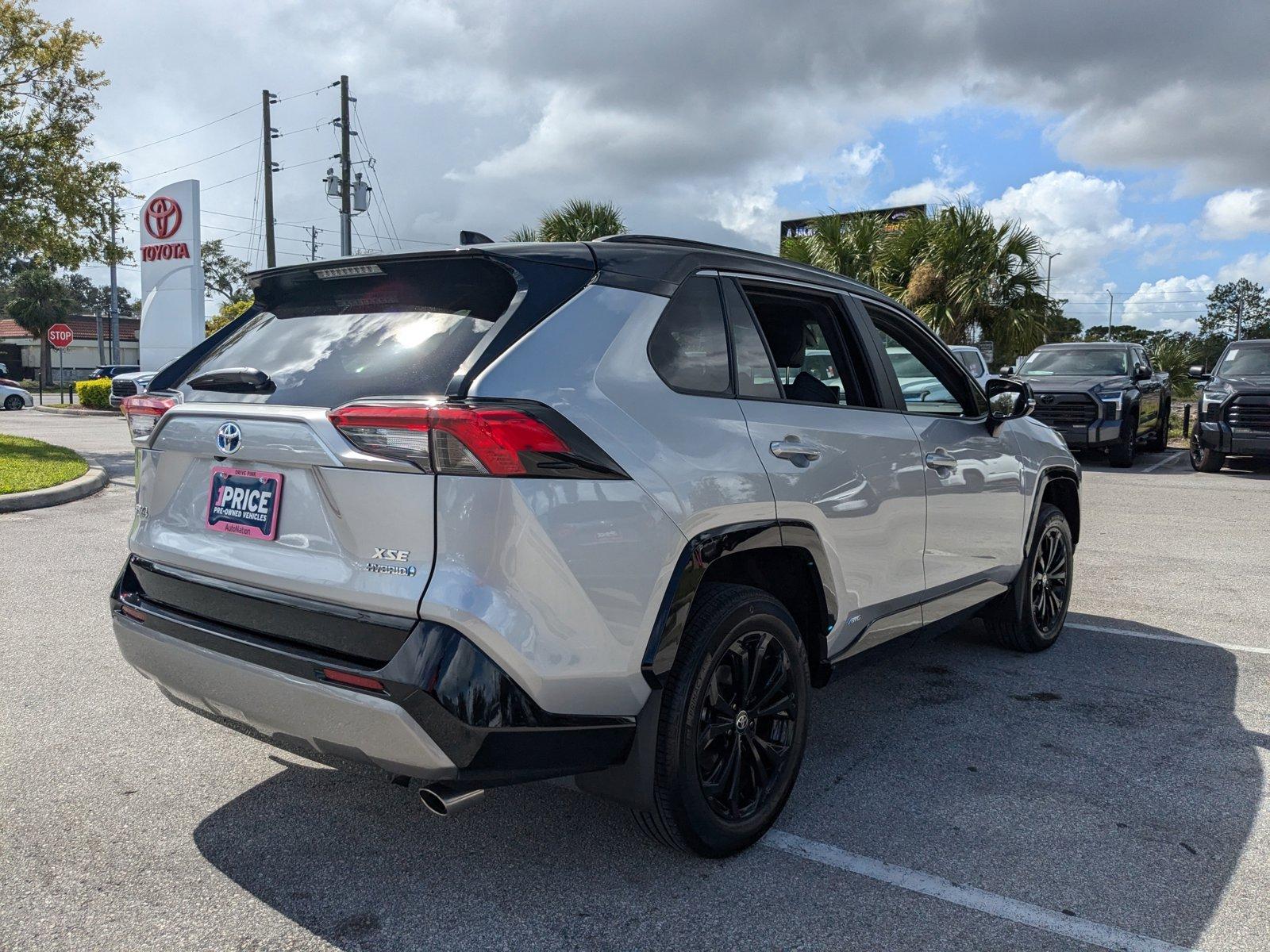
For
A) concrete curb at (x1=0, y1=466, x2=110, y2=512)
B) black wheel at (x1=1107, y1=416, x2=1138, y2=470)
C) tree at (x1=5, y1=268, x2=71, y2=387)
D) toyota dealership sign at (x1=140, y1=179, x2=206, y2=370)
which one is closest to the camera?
concrete curb at (x1=0, y1=466, x2=110, y2=512)

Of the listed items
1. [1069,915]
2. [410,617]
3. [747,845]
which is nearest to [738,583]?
[747,845]

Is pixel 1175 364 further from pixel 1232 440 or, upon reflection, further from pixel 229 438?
pixel 229 438

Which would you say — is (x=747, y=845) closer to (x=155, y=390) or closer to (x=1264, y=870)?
(x=1264, y=870)

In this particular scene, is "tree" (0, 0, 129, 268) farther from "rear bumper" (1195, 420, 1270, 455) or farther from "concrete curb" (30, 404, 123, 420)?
"rear bumper" (1195, 420, 1270, 455)

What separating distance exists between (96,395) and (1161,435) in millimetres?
28403

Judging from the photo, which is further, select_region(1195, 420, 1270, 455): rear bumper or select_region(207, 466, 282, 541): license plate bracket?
select_region(1195, 420, 1270, 455): rear bumper

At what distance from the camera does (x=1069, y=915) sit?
2.72 m

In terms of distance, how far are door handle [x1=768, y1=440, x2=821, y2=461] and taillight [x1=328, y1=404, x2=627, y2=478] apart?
0.86 m

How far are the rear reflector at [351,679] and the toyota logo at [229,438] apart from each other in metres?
0.67

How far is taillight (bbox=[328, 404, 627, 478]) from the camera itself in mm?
2393

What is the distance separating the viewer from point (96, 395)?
30.5m

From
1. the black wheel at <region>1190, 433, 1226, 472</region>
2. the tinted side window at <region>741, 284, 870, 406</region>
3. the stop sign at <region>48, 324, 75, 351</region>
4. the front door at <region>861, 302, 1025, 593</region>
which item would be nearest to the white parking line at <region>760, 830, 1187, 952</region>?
the front door at <region>861, 302, 1025, 593</region>

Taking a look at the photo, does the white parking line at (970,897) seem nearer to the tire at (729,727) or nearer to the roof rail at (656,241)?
the tire at (729,727)

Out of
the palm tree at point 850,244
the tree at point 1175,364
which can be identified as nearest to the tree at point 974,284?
the palm tree at point 850,244
